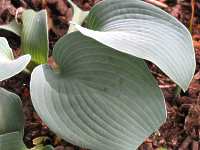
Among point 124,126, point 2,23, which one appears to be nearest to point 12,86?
point 2,23

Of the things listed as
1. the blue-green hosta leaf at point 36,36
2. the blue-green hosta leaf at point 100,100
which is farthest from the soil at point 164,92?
the blue-green hosta leaf at point 100,100

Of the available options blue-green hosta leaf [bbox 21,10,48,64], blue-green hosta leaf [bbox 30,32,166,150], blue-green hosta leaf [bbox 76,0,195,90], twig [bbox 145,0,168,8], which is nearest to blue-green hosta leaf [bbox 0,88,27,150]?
blue-green hosta leaf [bbox 30,32,166,150]

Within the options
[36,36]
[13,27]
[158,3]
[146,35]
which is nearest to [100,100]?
[146,35]

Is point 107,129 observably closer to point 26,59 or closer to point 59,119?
point 59,119

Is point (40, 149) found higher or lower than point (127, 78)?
lower

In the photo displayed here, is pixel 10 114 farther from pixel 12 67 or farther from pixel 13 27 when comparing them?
pixel 13 27

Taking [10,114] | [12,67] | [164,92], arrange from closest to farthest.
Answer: [12,67] < [10,114] < [164,92]
